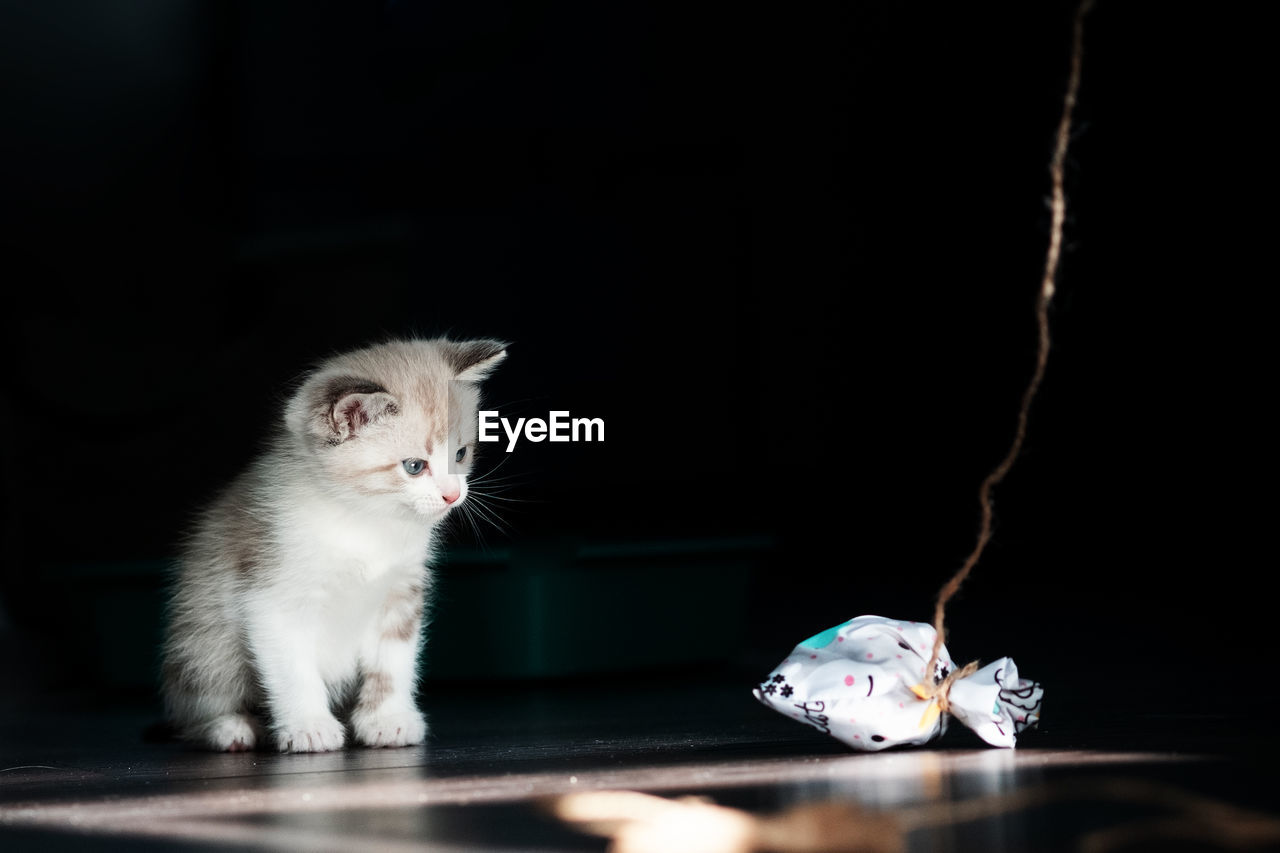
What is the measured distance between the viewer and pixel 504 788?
115 cm

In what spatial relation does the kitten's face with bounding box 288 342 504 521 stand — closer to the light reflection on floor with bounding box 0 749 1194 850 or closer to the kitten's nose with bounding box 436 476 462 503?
the kitten's nose with bounding box 436 476 462 503

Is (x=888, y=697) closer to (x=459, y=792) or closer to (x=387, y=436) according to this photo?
(x=459, y=792)

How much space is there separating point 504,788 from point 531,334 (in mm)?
1486

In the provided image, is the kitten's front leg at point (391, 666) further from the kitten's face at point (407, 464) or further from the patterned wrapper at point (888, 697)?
the patterned wrapper at point (888, 697)

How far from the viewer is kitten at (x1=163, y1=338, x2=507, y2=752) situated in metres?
1.42

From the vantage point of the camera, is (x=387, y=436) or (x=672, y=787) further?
(x=387, y=436)

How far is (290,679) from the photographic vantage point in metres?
1.42

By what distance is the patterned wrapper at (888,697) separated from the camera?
1.25 meters

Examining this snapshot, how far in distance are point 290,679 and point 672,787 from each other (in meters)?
0.52

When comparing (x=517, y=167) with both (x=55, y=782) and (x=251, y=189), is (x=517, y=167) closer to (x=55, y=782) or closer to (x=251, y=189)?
(x=251, y=189)

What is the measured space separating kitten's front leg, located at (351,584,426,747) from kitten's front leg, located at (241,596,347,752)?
0.07 meters

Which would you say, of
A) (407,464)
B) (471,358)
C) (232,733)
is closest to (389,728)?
(232,733)

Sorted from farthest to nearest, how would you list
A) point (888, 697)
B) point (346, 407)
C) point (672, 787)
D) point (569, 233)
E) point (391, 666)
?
point (569, 233) → point (391, 666) → point (346, 407) → point (888, 697) → point (672, 787)

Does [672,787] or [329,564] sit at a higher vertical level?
[329,564]
